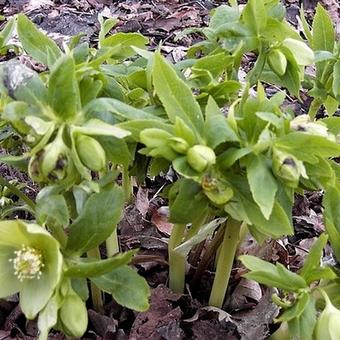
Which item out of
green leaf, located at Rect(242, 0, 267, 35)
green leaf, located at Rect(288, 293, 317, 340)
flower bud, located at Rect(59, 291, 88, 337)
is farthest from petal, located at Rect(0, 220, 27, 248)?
green leaf, located at Rect(242, 0, 267, 35)

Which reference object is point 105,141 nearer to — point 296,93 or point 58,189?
point 58,189

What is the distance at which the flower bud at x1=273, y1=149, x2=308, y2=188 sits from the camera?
0.93 meters

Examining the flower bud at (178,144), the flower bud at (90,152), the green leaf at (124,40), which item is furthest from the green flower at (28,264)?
the green leaf at (124,40)

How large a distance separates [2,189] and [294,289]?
0.77 meters

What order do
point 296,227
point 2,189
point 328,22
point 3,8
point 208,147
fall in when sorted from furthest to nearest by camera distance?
1. point 3,8
2. point 296,227
3. point 2,189
4. point 328,22
5. point 208,147

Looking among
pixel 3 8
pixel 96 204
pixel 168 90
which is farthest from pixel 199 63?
pixel 3 8

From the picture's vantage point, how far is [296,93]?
1213 millimetres

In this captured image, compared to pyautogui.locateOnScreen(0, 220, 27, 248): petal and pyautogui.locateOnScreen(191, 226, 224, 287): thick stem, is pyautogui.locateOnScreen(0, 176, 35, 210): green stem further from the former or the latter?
pyautogui.locateOnScreen(191, 226, 224, 287): thick stem

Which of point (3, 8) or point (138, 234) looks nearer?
point (138, 234)

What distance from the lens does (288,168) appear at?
928 millimetres

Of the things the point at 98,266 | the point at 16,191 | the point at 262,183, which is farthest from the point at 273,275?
the point at 16,191

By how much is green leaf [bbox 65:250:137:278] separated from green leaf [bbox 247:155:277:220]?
8.0 inches

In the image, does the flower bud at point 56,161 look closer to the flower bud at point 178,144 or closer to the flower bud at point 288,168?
the flower bud at point 178,144

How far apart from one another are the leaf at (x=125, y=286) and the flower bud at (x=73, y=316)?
74 mm
